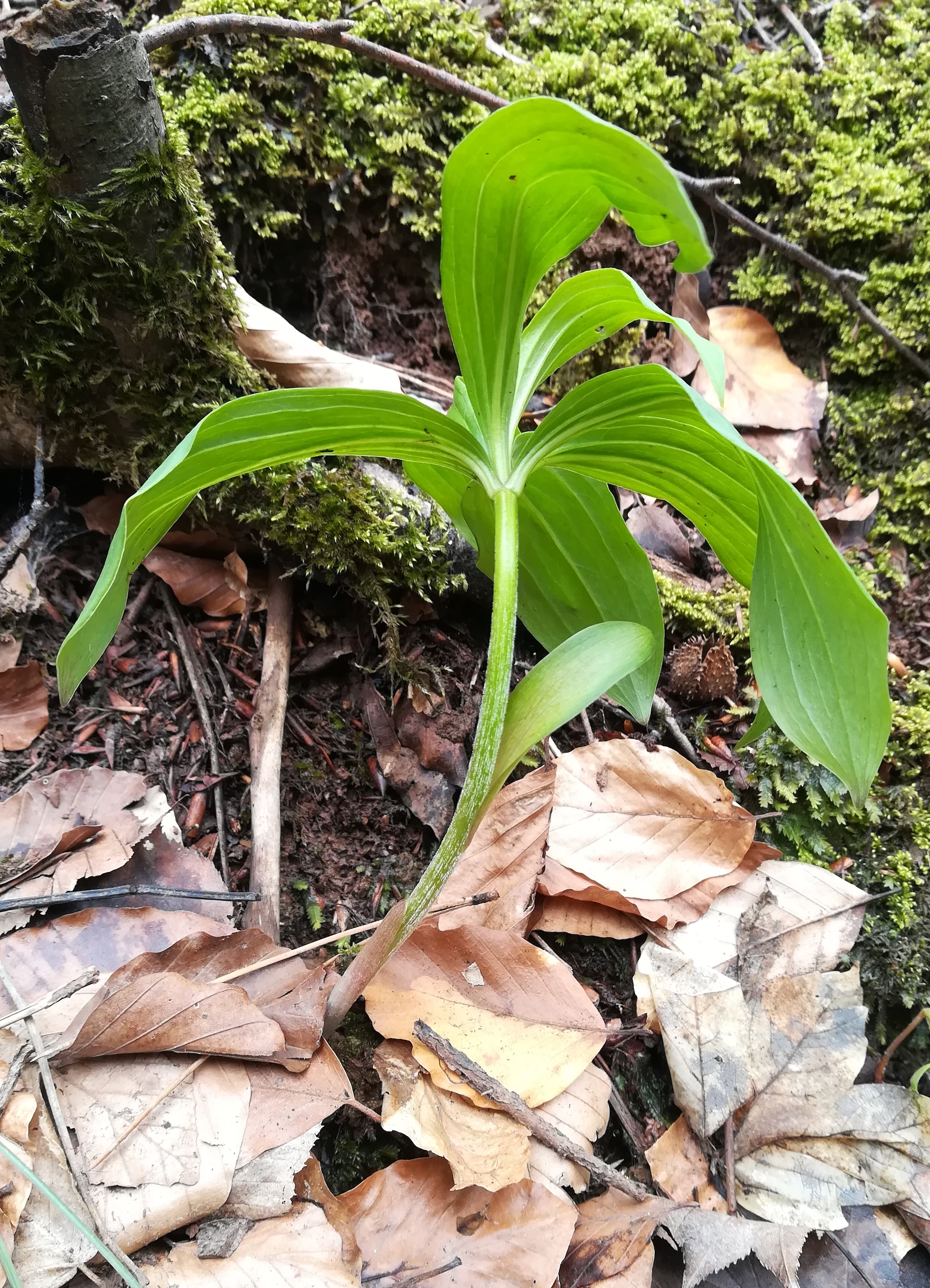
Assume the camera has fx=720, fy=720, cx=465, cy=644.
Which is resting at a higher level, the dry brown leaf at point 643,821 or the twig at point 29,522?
the twig at point 29,522

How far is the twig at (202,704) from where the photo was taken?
140cm

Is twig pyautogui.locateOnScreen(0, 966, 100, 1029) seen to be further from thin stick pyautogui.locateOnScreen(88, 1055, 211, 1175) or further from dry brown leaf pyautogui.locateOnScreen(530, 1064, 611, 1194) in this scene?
dry brown leaf pyautogui.locateOnScreen(530, 1064, 611, 1194)

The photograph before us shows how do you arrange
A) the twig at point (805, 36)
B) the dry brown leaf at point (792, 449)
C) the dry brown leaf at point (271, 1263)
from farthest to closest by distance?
the twig at point (805, 36) → the dry brown leaf at point (792, 449) → the dry brown leaf at point (271, 1263)

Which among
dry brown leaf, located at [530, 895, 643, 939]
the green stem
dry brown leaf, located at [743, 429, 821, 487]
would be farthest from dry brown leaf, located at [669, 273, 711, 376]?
dry brown leaf, located at [530, 895, 643, 939]

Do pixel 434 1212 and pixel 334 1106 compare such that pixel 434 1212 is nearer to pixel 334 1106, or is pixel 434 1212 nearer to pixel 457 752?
pixel 334 1106

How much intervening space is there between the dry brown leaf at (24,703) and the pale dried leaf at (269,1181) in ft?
2.99

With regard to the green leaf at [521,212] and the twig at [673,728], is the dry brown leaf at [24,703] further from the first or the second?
the twig at [673,728]

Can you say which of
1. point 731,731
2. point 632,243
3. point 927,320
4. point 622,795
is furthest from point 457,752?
point 927,320

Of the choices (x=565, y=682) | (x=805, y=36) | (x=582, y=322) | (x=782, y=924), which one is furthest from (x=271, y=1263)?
(x=805, y=36)

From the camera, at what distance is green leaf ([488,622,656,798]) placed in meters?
1.06

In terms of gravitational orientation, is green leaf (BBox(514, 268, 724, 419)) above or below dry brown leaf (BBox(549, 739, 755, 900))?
above

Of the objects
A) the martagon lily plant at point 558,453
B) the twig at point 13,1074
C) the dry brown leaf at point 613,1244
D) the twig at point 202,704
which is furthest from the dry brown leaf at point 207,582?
the dry brown leaf at point 613,1244

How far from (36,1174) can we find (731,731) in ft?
4.86

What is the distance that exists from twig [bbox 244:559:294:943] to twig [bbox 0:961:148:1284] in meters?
0.33
